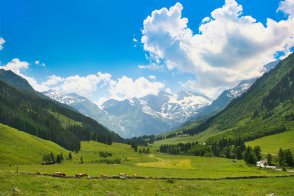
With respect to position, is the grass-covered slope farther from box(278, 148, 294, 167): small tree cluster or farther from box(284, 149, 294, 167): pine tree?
box(284, 149, 294, 167): pine tree

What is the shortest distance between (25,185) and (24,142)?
145 metres

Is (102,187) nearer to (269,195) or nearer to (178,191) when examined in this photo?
(178,191)

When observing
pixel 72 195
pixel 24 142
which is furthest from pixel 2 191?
pixel 24 142

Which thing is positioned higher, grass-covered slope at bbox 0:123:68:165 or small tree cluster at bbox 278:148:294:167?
grass-covered slope at bbox 0:123:68:165

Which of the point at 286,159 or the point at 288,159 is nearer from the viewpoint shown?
the point at 288,159

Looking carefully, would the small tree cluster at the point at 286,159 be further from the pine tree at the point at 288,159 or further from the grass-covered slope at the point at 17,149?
the grass-covered slope at the point at 17,149

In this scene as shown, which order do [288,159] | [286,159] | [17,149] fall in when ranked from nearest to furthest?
[288,159]
[286,159]
[17,149]

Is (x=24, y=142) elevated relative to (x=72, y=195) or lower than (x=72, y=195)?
elevated

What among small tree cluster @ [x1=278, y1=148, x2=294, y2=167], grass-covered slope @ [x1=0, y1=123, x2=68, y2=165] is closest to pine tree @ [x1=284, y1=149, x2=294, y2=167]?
small tree cluster @ [x1=278, y1=148, x2=294, y2=167]

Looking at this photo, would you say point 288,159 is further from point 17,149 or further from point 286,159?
point 17,149

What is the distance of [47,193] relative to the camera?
34.8 m

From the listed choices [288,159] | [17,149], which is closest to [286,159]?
[288,159]

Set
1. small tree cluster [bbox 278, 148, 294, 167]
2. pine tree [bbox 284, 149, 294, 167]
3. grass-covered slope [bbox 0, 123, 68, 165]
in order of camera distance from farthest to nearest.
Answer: small tree cluster [bbox 278, 148, 294, 167] < pine tree [bbox 284, 149, 294, 167] < grass-covered slope [bbox 0, 123, 68, 165]

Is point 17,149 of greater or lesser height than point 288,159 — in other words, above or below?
above
